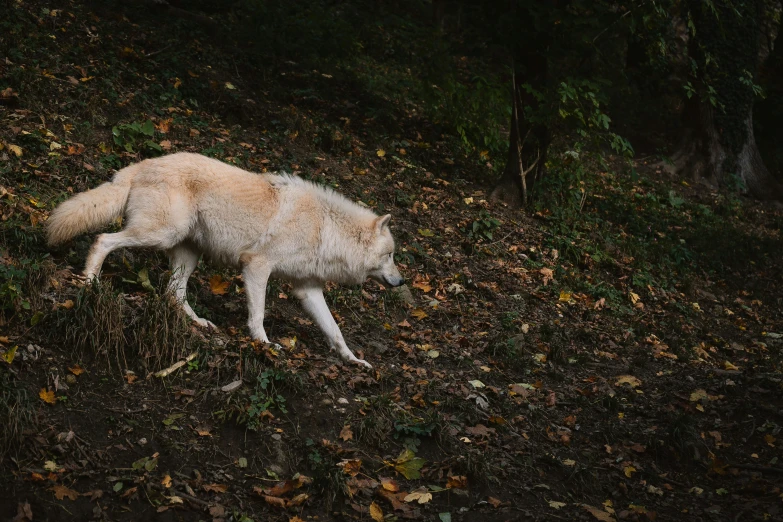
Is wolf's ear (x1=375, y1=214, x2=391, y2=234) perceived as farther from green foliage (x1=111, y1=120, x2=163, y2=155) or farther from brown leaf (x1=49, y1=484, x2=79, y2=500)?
brown leaf (x1=49, y1=484, x2=79, y2=500)

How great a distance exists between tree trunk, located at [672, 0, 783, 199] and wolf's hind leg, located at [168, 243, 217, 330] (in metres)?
12.7

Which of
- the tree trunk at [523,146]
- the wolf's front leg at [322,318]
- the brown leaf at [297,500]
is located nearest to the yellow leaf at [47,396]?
the brown leaf at [297,500]

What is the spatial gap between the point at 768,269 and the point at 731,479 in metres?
7.58

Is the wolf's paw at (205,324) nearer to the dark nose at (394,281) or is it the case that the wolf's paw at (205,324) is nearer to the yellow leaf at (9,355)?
the yellow leaf at (9,355)

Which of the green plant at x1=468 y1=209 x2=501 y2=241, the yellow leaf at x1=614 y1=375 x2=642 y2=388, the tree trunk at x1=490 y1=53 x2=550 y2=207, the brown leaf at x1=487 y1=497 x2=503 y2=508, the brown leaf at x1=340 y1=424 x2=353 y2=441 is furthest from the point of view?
the tree trunk at x1=490 y1=53 x2=550 y2=207

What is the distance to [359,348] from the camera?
7.06 m

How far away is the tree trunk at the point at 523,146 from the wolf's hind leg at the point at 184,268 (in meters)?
6.06

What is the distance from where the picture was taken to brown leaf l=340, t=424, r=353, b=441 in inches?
216

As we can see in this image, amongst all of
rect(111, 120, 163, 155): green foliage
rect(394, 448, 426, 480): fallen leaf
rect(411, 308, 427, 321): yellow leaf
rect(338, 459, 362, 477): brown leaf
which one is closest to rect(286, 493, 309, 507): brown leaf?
rect(338, 459, 362, 477): brown leaf

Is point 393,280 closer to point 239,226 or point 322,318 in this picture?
point 322,318

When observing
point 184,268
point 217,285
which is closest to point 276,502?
point 184,268

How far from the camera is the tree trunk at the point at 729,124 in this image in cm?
1582

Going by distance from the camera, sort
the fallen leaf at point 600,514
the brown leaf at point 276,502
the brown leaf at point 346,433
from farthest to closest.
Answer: the brown leaf at point 346,433 → the fallen leaf at point 600,514 → the brown leaf at point 276,502

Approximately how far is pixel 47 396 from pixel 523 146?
27.8 ft
